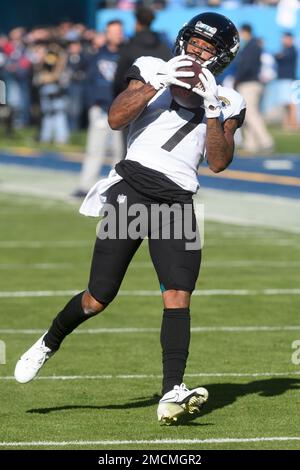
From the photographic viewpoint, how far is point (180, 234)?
7.19 m

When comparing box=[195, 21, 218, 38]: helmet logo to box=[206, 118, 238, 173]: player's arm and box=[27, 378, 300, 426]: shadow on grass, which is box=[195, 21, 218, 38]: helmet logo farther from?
box=[27, 378, 300, 426]: shadow on grass

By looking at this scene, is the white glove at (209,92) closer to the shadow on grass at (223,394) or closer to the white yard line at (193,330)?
the shadow on grass at (223,394)

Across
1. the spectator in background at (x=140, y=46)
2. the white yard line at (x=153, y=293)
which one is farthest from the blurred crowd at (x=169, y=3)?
the white yard line at (x=153, y=293)

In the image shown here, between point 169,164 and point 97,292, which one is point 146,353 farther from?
point 169,164

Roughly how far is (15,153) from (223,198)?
1025 cm

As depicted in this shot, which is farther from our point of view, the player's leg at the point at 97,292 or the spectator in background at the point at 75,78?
the spectator in background at the point at 75,78

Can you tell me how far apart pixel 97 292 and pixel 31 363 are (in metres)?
0.55

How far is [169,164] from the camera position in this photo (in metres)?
7.23

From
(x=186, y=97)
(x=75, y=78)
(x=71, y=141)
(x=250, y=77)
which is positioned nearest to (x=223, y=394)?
(x=186, y=97)

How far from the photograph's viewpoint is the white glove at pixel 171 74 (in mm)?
6836

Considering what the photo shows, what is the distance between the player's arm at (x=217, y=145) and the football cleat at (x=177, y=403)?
1.13m

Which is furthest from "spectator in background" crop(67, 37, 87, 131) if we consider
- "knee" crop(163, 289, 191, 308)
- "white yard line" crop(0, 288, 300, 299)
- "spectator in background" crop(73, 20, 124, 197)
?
"knee" crop(163, 289, 191, 308)

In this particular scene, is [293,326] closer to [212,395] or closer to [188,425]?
[212,395]

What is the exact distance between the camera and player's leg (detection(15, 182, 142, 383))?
7.22 m
